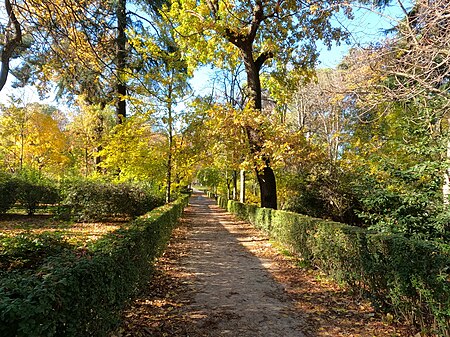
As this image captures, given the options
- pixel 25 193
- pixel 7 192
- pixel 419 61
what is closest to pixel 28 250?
pixel 419 61

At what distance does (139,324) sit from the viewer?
151 inches

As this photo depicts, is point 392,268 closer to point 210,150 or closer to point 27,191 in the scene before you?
point 210,150

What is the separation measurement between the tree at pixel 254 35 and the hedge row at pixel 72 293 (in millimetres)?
8655

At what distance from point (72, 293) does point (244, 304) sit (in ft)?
10.3

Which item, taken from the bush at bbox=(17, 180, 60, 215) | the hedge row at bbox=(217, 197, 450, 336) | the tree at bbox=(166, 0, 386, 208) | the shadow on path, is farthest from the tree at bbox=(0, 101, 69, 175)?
the hedge row at bbox=(217, 197, 450, 336)

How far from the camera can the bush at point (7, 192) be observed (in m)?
12.7

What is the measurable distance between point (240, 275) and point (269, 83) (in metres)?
10.1

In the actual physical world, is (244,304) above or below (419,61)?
below

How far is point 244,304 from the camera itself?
4652 mm

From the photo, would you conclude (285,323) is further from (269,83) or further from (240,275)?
(269,83)

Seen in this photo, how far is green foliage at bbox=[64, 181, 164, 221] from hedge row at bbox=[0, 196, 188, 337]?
9303 mm

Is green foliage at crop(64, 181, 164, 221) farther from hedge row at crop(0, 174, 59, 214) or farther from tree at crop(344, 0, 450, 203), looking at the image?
tree at crop(344, 0, 450, 203)

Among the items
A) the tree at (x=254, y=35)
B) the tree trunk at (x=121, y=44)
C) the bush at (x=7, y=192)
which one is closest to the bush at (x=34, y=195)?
the bush at (x=7, y=192)

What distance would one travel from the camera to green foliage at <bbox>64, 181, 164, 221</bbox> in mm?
12504
